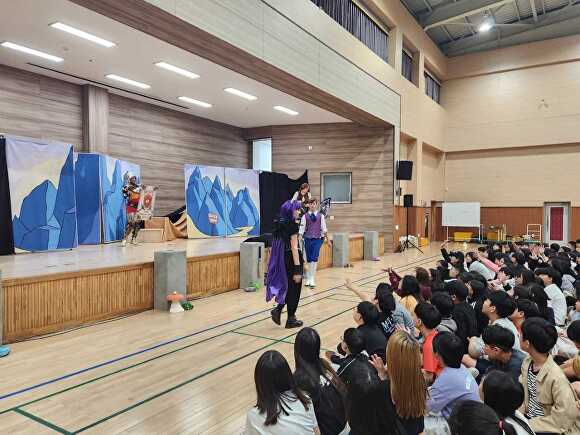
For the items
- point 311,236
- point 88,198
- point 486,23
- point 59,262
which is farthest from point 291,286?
point 486,23

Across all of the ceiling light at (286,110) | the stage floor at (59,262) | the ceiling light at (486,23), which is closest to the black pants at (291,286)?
the stage floor at (59,262)

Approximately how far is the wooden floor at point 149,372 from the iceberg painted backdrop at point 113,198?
4349mm

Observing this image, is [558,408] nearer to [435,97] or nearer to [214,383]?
[214,383]

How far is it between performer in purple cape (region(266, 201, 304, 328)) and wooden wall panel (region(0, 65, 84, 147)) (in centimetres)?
692

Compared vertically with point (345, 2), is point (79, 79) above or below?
below

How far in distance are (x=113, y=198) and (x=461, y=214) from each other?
14135mm

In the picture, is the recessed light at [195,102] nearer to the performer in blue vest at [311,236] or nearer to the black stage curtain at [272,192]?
the black stage curtain at [272,192]

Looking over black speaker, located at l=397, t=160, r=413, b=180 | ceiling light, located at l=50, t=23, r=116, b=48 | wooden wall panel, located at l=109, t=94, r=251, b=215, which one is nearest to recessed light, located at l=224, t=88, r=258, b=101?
wooden wall panel, located at l=109, t=94, r=251, b=215

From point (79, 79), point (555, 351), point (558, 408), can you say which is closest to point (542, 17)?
point (79, 79)

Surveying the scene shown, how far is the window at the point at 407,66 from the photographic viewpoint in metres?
15.3

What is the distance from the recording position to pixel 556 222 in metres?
16.9

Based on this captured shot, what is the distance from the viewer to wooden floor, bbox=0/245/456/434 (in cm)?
271

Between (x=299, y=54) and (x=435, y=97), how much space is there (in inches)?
450

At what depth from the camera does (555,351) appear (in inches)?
121
